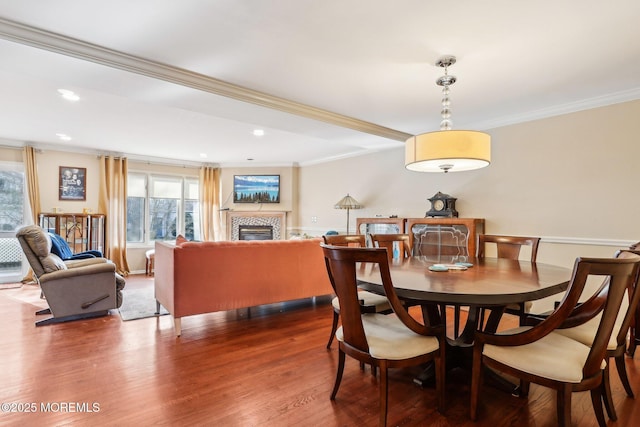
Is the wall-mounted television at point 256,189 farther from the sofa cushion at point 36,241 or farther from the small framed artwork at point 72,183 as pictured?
the sofa cushion at point 36,241

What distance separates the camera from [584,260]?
1.32 metres

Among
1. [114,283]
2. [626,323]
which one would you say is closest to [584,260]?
[626,323]

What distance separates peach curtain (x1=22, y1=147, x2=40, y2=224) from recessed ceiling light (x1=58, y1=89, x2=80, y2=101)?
9.37 ft

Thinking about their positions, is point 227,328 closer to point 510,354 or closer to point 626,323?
point 510,354

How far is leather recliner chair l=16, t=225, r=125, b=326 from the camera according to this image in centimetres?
323

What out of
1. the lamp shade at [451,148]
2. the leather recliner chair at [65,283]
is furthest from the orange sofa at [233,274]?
the lamp shade at [451,148]

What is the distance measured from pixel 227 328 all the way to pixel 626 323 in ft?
9.74

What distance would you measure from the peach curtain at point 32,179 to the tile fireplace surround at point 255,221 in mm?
3305

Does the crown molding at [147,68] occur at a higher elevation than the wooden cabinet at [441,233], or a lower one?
higher

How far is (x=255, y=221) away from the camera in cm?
732

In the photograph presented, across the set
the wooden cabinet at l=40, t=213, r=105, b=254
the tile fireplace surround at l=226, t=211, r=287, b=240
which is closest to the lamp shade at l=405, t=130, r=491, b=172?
the tile fireplace surround at l=226, t=211, r=287, b=240

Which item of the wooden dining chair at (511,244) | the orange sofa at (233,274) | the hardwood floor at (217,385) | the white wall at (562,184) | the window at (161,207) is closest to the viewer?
the hardwood floor at (217,385)

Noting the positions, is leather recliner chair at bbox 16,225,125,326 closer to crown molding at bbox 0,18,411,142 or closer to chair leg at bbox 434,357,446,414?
crown molding at bbox 0,18,411,142

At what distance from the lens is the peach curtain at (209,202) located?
720 cm
